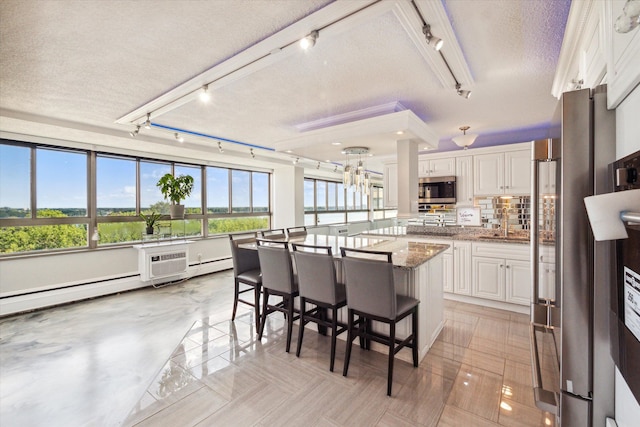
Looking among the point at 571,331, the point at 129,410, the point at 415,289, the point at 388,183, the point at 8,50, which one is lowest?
the point at 129,410

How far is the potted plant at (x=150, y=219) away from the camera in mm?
4820

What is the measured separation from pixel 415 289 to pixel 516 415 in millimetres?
1013

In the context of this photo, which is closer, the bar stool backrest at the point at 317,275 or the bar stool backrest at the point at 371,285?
the bar stool backrest at the point at 371,285

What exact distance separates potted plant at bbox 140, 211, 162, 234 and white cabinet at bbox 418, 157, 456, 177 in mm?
4782

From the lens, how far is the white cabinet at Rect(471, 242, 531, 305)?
340 cm

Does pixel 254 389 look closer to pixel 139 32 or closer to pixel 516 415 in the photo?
pixel 516 415

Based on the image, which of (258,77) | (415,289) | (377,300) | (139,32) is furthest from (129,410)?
(258,77)

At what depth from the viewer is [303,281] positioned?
253 centimetres

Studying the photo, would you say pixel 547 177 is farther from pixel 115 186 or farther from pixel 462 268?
pixel 115 186

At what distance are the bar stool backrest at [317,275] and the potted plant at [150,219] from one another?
11.7 ft

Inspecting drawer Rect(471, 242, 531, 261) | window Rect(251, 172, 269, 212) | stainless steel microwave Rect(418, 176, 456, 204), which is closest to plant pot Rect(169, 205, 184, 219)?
window Rect(251, 172, 269, 212)

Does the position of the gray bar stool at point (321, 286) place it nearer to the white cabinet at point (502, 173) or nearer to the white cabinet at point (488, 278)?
the white cabinet at point (488, 278)

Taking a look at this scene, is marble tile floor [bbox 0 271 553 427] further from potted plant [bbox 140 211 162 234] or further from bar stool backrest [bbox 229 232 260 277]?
potted plant [bbox 140 211 162 234]

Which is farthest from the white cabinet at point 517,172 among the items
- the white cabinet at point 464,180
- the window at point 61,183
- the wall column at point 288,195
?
the window at point 61,183
